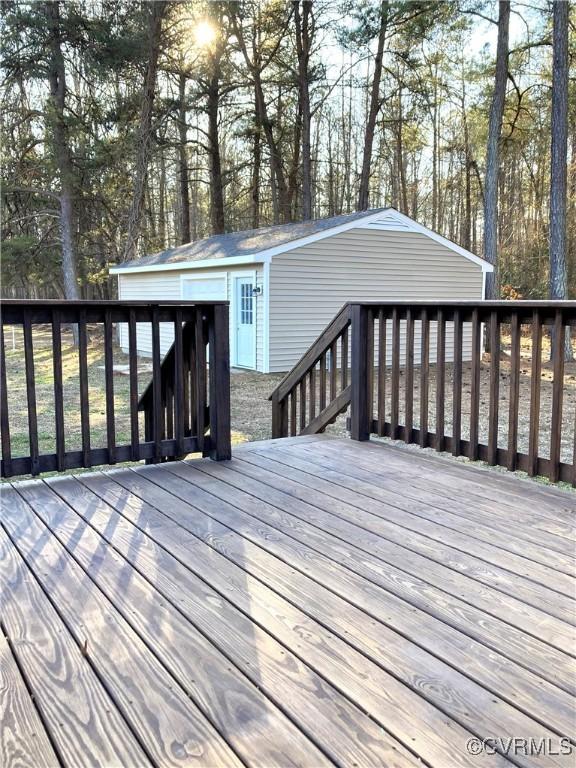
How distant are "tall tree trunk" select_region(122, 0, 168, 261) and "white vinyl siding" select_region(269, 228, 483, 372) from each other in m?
6.11

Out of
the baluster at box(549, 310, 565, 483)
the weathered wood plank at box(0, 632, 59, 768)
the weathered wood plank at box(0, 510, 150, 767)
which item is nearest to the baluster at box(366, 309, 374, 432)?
the baluster at box(549, 310, 565, 483)

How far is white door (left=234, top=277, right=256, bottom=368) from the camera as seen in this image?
36.8ft

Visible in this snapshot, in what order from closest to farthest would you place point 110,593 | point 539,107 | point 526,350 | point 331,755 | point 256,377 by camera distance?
point 331,755 → point 110,593 → point 256,377 → point 526,350 → point 539,107

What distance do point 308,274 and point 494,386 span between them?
821 cm

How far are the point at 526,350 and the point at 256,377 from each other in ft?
22.6

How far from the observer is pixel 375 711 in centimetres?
135

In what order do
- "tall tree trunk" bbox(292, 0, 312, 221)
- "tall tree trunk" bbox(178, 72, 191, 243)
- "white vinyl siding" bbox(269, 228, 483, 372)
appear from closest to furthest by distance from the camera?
"white vinyl siding" bbox(269, 228, 483, 372) < "tall tree trunk" bbox(292, 0, 312, 221) < "tall tree trunk" bbox(178, 72, 191, 243)

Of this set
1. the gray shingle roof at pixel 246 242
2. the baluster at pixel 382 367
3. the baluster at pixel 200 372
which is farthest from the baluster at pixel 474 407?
the gray shingle roof at pixel 246 242

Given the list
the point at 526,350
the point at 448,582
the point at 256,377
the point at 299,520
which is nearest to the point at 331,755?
the point at 448,582

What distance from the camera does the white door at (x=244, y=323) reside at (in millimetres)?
11202

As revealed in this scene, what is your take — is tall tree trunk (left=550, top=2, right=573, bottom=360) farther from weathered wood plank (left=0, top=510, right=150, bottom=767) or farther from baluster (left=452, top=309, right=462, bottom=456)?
weathered wood plank (left=0, top=510, right=150, bottom=767)

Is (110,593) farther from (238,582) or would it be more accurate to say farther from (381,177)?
(381,177)

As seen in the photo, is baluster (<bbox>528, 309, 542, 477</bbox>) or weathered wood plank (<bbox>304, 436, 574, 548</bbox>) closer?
weathered wood plank (<bbox>304, 436, 574, 548</bbox>)

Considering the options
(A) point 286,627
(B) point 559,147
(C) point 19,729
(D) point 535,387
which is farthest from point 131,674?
(B) point 559,147
